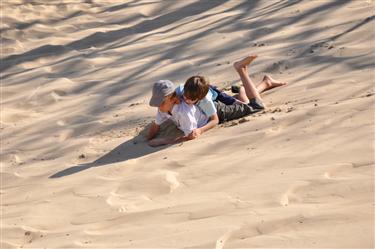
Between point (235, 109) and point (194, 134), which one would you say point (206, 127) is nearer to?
point (194, 134)

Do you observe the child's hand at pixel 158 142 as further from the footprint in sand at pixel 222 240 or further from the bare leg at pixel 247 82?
the footprint in sand at pixel 222 240

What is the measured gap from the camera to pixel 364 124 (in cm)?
471

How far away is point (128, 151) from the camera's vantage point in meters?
5.69

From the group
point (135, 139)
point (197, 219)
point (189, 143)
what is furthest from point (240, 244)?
point (135, 139)

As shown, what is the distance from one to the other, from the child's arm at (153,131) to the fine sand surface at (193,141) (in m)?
0.12

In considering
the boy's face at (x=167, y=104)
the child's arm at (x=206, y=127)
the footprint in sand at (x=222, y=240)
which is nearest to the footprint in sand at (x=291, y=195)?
the footprint in sand at (x=222, y=240)

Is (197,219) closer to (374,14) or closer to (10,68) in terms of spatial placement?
(374,14)

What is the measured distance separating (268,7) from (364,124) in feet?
15.3

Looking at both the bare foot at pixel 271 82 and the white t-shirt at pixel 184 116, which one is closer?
the white t-shirt at pixel 184 116

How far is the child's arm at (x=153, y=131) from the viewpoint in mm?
5758

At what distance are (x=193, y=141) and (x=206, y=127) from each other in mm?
223

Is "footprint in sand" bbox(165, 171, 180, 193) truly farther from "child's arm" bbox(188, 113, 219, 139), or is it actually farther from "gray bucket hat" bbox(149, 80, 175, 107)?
"gray bucket hat" bbox(149, 80, 175, 107)

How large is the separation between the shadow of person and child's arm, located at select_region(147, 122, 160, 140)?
0.06m


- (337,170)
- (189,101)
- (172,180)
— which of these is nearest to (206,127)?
(189,101)
